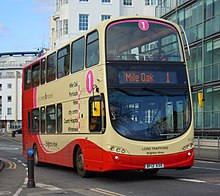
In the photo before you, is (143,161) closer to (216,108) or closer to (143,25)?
(143,25)

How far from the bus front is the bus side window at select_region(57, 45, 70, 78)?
3305 mm

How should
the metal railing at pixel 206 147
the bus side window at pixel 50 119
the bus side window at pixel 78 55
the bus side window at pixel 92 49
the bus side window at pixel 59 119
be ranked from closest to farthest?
1. the bus side window at pixel 92 49
2. the bus side window at pixel 78 55
3. the bus side window at pixel 59 119
4. the bus side window at pixel 50 119
5. the metal railing at pixel 206 147

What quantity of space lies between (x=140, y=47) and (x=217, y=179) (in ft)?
A: 14.3

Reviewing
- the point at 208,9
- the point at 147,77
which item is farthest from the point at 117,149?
the point at 208,9

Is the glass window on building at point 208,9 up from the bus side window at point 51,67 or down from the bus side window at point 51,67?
up

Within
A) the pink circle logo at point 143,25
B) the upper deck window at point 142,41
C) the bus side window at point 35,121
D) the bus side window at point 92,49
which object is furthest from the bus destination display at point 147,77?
the bus side window at point 35,121

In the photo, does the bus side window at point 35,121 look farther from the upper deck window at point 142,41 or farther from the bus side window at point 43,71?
the upper deck window at point 142,41

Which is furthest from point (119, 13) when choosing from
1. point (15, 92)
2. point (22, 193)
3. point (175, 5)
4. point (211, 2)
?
point (15, 92)

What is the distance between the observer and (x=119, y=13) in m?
58.6

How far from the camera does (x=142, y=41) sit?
579 inches

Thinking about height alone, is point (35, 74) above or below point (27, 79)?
above

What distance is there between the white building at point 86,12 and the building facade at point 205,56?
70.7 feet

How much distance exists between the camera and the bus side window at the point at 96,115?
45.3 ft

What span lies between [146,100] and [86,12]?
44316mm
